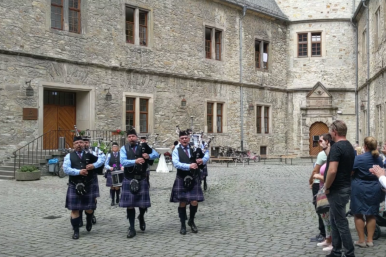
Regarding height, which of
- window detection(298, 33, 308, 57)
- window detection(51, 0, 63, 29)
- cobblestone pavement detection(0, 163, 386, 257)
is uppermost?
window detection(298, 33, 308, 57)

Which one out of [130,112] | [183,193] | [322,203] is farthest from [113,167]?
[130,112]

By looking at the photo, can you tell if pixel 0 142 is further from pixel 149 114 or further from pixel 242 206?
pixel 242 206

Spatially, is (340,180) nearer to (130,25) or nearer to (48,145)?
(48,145)

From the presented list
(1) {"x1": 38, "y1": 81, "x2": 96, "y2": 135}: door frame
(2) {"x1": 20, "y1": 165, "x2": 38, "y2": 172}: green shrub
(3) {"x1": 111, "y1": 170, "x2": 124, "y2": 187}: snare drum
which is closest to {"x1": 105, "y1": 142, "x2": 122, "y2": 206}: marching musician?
(3) {"x1": 111, "y1": 170, "x2": 124, "y2": 187}: snare drum

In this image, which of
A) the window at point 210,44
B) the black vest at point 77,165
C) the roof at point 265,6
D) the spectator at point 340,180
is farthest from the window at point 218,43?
the spectator at point 340,180

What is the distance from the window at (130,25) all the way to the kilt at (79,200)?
45.9 ft

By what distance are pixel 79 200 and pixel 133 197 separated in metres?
0.84

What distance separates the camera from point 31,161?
16.8m

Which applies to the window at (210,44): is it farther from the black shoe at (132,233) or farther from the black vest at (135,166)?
the black shoe at (132,233)

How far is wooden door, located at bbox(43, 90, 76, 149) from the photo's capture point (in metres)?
18.6

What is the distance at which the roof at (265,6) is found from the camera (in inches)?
1040

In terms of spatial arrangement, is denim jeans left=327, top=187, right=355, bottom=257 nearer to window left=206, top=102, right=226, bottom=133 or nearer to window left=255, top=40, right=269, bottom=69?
window left=206, top=102, right=226, bottom=133

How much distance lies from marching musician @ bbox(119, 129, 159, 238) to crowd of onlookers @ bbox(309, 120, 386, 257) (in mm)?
2645

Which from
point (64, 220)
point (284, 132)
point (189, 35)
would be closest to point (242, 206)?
point (64, 220)
